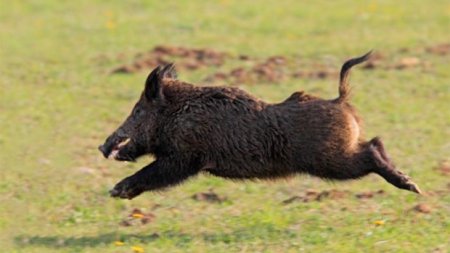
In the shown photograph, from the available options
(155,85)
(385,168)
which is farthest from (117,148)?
(385,168)

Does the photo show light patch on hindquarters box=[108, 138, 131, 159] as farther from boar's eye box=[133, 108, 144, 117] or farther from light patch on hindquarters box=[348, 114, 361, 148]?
light patch on hindquarters box=[348, 114, 361, 148]

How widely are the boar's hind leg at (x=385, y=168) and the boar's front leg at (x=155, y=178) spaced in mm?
1458

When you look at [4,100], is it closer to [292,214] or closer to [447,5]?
[292,214]

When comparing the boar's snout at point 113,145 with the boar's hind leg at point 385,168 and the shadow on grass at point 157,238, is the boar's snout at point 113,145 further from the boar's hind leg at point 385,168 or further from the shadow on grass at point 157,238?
the boar's hind leg at point 385,168

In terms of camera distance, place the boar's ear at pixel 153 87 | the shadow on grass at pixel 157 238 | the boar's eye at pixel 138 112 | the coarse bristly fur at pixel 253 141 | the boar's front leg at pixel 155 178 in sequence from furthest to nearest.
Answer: the boar's eye at pixel 138 112 → the boar's ear at pixel 153 87 → the boar's front leg at pixel 155 178 → the coarse bristly fur at pixel 253 141 → the shadow on grass at pixel 157 238

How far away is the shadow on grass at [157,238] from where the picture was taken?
26.4 ft

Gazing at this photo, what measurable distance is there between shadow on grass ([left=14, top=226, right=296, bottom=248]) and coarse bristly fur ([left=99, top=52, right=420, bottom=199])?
380mm

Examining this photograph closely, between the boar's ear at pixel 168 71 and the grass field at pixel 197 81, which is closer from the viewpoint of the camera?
the grass field at pixel 197 81

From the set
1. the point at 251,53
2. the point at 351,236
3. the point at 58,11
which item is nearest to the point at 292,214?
the point at 351,236

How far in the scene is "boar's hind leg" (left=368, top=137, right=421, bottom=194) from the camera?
27.1 feet

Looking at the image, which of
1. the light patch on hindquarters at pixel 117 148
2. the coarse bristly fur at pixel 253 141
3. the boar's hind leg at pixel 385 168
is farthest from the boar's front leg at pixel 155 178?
the boar's hind leg at pixel 385 168

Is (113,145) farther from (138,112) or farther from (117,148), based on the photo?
(138,112)

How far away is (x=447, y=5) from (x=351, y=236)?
11.5 m

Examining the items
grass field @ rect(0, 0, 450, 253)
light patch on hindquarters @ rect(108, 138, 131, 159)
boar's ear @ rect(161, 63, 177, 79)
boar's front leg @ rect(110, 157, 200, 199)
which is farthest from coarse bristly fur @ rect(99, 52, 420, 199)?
grass field @ rect(0, 0, 450, 253)
